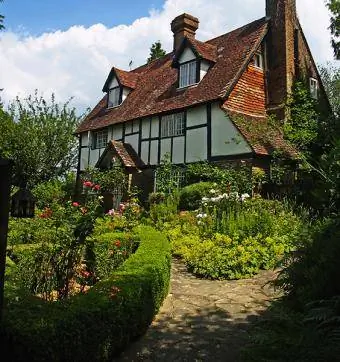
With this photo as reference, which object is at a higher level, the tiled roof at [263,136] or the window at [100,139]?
the window at [100,139]

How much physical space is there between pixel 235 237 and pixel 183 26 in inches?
632

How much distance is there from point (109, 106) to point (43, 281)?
61.6 feet

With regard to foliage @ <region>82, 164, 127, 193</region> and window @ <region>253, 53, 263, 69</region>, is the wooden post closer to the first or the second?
foliage @ <region>82, 164, 127, 193</region>

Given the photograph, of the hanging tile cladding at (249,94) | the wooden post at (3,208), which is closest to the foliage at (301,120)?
the hanging tile cladding at (249,94)

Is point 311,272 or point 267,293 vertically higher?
point 311,272

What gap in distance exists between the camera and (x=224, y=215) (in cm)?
1055

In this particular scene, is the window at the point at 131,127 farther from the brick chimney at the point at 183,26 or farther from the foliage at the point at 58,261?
the foliage at the point at 58,261

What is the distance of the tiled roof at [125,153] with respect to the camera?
19408 mm

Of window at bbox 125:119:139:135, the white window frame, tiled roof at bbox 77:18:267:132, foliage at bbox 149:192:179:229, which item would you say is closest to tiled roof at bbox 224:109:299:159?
tiled roof at bbox 77:18:267:132

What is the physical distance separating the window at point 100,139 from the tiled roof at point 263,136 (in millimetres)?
8940

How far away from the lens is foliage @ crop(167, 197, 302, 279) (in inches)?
312

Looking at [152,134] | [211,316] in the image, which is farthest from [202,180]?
[211,316]

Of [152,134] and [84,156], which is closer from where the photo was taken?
[152,134]

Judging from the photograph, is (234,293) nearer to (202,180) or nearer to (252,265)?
(252,265)
